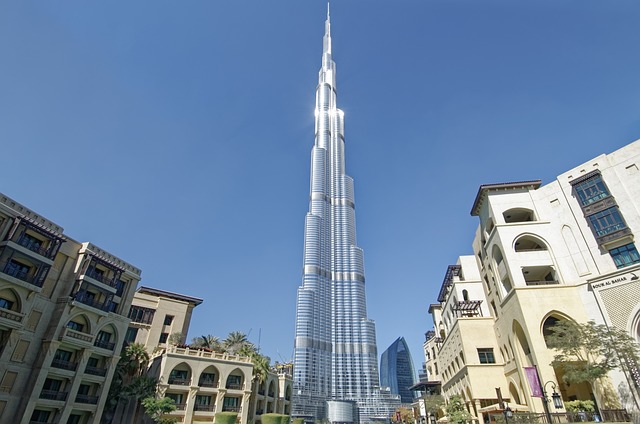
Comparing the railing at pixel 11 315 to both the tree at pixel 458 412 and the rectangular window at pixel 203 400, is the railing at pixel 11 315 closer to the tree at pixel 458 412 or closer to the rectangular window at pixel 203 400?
the rectangular window at pixel 203 400

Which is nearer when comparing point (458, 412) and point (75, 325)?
point (75, 325)

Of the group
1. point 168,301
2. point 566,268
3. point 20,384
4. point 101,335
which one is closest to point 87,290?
point 101,335

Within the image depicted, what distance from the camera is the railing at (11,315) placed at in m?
31.9

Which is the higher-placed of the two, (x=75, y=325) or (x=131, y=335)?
(x=131, y=335)

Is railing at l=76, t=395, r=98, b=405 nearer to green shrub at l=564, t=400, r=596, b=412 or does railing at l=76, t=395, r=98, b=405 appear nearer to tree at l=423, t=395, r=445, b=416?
green shrub at l=564, t=400, r=596, b=412

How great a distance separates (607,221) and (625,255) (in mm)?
3882

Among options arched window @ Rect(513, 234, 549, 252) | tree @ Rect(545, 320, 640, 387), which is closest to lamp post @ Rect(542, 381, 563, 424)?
tree @ Rect(545, 320, 640, 387)

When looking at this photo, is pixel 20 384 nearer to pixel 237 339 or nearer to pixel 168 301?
pixel 168 301

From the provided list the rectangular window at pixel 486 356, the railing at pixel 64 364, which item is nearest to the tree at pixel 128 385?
the railing at pixel 64 364

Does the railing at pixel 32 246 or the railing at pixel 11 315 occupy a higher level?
the railing at pixel 32 246

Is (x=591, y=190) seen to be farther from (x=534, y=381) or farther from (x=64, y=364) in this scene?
(x=64, y=364)

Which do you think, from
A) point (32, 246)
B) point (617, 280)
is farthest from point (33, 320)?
point (617, 280)

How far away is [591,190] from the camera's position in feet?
132

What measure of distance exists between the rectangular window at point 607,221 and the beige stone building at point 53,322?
5599 centimetres
